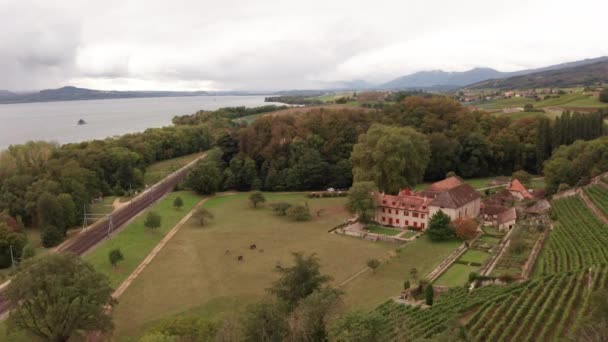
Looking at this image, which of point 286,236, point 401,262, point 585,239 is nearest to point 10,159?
point 286,236

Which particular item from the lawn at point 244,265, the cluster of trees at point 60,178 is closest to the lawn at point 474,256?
the lawn at point 244,265

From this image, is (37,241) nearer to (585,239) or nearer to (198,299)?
(198,299)

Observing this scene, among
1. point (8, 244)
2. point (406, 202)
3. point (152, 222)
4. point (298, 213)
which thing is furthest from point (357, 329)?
point (8, 244)

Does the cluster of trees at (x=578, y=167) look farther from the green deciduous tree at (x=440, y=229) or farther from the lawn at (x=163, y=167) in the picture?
the lawn at (x=163, y=167)

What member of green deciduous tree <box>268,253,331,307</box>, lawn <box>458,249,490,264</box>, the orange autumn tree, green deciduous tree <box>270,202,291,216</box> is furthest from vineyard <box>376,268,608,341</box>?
green deciduous tree <box>270,202,291,216</box>

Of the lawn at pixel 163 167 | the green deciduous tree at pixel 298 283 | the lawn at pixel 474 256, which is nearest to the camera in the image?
the green deciduous tree at pixel 298 283

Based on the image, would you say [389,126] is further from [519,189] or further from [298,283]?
[298,283]
